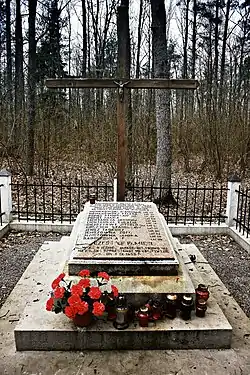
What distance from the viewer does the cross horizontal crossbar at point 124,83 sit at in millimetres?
4871

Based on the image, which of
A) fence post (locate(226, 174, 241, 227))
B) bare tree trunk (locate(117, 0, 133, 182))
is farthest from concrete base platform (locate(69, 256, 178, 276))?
bare tree trunk (locate(117, 0, 133, 182))

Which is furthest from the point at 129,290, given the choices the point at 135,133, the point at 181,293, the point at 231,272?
the point at 135,133

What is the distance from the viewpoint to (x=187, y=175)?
1191 cm

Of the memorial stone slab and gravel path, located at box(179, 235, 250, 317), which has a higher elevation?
the memorial stone slab

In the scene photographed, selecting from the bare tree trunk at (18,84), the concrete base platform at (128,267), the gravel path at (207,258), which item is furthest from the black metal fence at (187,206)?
the bare tree trunk at (18,84)

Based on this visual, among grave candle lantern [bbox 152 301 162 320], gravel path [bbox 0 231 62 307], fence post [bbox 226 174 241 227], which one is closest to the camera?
grave candle lantern [bbox 152 301 162 320]

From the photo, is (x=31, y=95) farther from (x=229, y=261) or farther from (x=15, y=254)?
(x=229, y=261)

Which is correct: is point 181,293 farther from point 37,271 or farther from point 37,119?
point 37,119

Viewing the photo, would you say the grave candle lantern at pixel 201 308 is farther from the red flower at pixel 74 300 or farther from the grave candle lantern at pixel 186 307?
the red flower at pixel 74 300

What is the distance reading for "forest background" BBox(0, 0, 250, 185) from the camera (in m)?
10.5

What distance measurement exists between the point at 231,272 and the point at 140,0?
38.5ft

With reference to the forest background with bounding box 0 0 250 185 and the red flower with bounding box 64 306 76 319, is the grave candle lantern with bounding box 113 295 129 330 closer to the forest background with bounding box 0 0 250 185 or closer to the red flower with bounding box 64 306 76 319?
the red flower with bounding box 64 306 76 319

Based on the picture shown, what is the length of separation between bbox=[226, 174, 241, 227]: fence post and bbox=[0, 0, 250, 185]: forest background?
343 centimetres

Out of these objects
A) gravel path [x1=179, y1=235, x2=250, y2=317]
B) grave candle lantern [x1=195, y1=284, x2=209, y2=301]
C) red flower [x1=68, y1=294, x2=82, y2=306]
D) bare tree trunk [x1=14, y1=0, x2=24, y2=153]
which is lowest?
gravel path [x1=179, y1=235, x2=250, y2=317]
